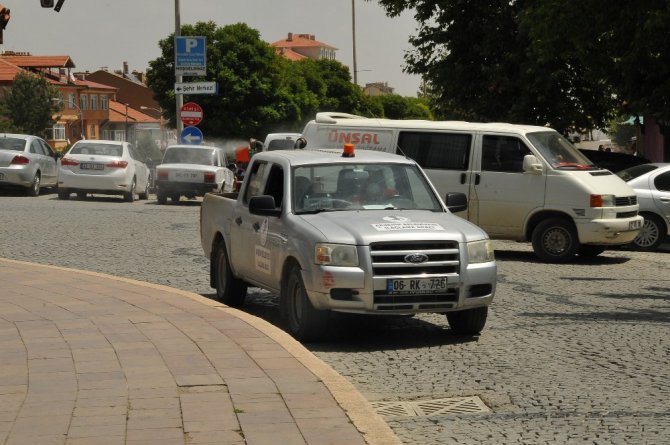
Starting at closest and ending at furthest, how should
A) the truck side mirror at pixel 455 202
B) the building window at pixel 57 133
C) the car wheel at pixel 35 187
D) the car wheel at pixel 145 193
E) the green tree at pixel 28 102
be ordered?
1. the truck side mirror at pixel 455 202
2. the car wheel at pixel 35 187
3. the car wheel at pixel 145 193
4. the green tree at pixel 28 102
5. the building window at pixel 57 133

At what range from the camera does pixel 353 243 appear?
1013cm

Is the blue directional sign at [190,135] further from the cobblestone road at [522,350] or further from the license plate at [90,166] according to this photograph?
the cobblestone road at [522,350]

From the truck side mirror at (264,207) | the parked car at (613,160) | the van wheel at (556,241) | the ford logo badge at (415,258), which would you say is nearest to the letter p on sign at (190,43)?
the parked car at (613,160)

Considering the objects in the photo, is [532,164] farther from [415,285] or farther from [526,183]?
[415,285]

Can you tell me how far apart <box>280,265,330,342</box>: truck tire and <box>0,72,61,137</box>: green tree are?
9955 centimetres

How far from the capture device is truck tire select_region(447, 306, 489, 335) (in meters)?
10.7

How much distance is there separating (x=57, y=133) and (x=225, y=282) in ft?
396

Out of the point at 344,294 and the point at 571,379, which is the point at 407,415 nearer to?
the point at 571,379

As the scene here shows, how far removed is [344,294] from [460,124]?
9.70 m

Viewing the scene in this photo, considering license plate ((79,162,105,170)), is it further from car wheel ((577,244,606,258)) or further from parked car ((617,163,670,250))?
car wheel ((577,244,606,258))

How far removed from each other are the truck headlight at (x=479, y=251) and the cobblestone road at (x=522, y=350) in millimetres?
692

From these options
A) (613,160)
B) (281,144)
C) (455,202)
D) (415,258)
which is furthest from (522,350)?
(281,144)

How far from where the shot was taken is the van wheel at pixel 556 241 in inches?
723

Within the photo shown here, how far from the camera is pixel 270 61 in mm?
95688
